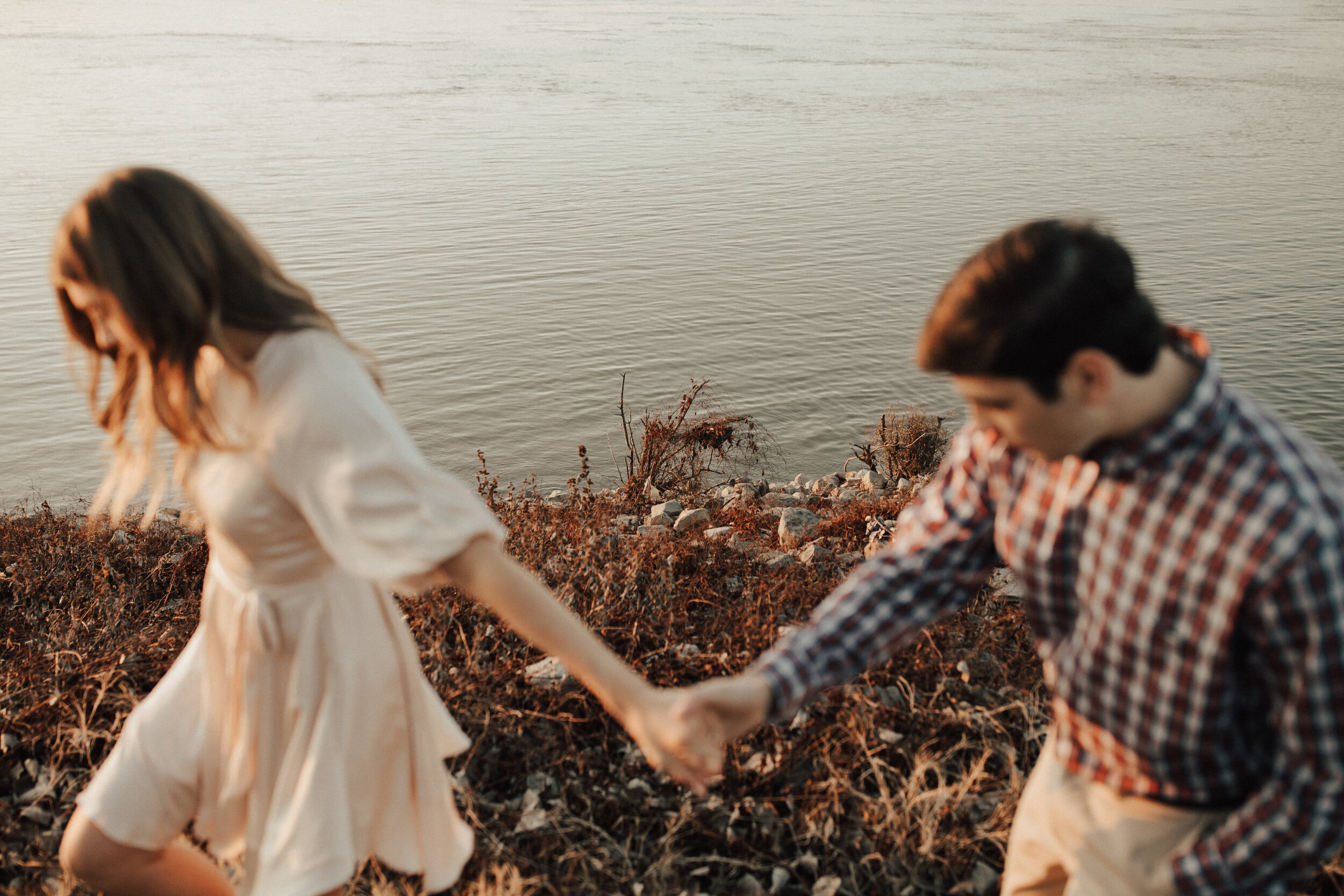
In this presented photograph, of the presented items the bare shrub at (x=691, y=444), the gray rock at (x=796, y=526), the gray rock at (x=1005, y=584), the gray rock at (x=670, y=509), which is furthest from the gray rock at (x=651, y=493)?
the gray rock at (x=1005, y=584)

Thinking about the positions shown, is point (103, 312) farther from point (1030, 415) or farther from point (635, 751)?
point (635, 751)

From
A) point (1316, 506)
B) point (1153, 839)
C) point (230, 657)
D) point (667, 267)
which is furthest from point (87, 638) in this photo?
point (667, 267)

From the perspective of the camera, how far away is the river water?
41.2 ft

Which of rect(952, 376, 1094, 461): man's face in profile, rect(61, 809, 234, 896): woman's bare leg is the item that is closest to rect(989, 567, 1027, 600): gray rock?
rect(952, 376, 1094, 461): man's face in profile

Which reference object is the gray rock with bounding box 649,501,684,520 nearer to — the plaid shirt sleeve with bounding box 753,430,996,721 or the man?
the plaid shirt sleeve with bounding box 753,430,996,721

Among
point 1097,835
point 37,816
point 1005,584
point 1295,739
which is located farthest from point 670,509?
point 1295,739

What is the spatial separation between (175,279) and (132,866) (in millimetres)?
1404

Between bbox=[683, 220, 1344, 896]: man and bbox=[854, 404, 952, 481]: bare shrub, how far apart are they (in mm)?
7889

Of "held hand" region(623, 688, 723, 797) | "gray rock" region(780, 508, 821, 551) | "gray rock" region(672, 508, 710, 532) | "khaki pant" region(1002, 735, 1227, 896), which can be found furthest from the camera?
"gray rock" region(672, 508, 710, 532)

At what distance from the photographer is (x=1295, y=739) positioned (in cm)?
171

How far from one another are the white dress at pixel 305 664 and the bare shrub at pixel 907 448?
7764 mm

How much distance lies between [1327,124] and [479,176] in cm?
2104

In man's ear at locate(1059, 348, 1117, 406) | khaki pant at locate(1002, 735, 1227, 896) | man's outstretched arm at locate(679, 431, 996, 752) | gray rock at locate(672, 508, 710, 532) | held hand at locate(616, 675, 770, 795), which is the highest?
man's ear at locate(1059, 348, 1117, 406)

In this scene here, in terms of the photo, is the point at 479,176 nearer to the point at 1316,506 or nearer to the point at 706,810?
the point at 706,810
